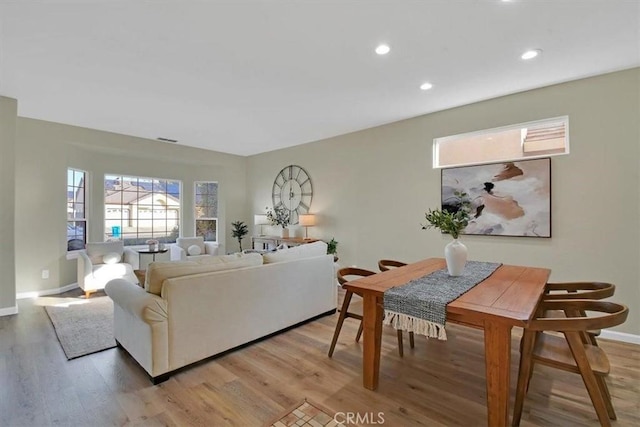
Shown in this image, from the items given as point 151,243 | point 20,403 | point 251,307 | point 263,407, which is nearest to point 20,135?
point 151,243

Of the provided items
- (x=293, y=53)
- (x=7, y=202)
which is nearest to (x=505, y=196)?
(x=293, y=53)

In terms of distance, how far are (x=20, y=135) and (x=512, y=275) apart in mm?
6517

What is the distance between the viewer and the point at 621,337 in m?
2.93

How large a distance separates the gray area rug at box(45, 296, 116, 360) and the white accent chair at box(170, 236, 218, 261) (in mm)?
1543

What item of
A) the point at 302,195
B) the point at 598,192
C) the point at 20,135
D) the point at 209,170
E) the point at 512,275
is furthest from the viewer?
the point at 209,170

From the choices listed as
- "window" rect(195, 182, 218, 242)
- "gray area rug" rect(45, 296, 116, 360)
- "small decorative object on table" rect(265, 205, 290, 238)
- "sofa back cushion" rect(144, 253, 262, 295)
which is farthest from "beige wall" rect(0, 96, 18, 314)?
"small decorative object on table" rect(265, 205, 290, 238)

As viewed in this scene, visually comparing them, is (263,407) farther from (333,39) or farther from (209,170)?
(209,170)

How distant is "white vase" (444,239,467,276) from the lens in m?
2.33

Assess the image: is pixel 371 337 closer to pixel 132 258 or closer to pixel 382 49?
pixel 382 49

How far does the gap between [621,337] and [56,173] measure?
7638mm

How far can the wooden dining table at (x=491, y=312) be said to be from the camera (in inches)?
61.0

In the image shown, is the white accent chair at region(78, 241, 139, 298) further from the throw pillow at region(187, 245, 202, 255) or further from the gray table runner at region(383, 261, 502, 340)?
the gray table runner at region(383, 261, 502, 340)

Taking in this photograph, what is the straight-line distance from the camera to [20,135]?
430cm

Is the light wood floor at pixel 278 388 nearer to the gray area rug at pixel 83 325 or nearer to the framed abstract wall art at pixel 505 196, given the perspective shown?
the gray area rug at pixel 83 325
